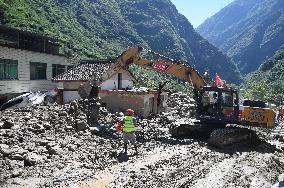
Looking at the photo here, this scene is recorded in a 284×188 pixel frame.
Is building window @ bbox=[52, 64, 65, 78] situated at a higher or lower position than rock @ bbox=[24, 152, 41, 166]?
higher

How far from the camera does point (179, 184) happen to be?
12289mm

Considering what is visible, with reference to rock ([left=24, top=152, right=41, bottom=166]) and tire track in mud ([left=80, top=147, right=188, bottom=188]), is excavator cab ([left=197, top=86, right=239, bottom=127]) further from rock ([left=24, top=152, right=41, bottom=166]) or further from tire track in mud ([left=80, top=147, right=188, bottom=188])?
rock ([left=24, top=152, right=41, bottom=166])

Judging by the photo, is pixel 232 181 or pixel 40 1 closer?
pixel 232 181

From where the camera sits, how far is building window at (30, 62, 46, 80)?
3453 cm

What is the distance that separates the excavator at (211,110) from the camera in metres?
19.6

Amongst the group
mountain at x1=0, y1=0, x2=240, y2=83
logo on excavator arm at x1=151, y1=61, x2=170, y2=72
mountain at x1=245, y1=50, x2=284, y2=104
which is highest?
mountain at x1=0, y1=0, x2=240, y2=83

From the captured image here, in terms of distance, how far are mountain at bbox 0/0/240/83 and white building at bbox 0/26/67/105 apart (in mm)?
28102

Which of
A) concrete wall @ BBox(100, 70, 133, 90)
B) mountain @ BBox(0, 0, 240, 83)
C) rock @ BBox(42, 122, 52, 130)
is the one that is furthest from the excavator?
mountain @ BBox(0, 0, 240, 83)

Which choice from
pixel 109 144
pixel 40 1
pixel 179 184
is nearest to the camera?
pixel 179 184

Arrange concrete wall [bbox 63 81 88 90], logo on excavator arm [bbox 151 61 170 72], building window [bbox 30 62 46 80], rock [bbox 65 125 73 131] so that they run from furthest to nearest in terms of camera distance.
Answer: building window [bbox 30 62 46 80] < concrete wall [bbox 63 81 88 90] < logo on excavator arm [bbox 151 61 170 72] < rock [bbox 65 125 73 131]

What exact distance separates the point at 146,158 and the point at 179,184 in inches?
154

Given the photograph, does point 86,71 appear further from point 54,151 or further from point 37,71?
point 54,151

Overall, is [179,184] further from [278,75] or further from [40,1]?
[278,75]

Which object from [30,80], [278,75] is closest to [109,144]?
[30,80]
